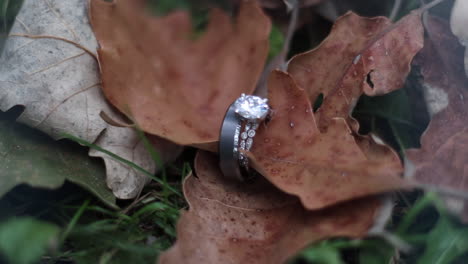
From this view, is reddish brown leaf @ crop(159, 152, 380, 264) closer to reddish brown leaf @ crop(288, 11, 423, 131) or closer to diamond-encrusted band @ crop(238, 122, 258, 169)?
diamond-encrusted band @ crop(238, 122, 258, 169)

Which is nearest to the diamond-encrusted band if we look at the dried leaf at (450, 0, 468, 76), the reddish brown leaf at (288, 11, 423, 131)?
the reddish brown leaf at (288, 11, 423, 131)

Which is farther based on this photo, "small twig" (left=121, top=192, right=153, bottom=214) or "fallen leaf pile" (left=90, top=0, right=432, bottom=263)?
"small twig" (left=121, top=192, right=153, bottom=214)

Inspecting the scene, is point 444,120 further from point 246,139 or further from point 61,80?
point 61,80

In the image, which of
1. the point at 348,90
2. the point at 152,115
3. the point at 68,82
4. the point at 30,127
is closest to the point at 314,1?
the point at 348,90

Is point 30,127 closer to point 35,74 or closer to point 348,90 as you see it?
point 35,74

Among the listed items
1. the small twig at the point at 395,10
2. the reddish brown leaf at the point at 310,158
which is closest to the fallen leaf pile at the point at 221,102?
the reddish brown leaf at the point at 310,158
